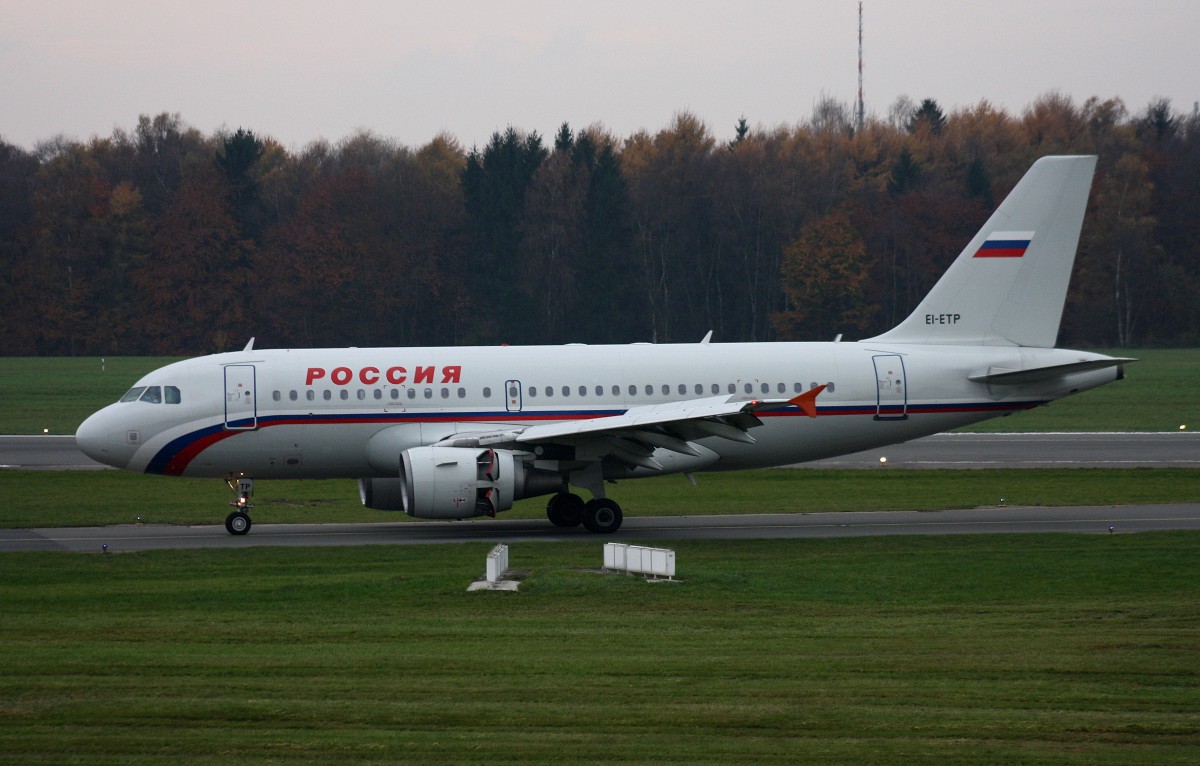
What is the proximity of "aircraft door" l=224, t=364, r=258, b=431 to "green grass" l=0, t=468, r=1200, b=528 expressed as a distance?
3.14 meters

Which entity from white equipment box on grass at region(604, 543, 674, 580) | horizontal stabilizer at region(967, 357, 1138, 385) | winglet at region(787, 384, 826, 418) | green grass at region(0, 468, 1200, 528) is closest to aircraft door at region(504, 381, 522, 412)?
green grass at region(0, 468, 1200, 528)

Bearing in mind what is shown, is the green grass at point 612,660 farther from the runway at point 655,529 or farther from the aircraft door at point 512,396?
the aircraft door at point 512,396

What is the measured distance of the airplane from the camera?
1131 inches

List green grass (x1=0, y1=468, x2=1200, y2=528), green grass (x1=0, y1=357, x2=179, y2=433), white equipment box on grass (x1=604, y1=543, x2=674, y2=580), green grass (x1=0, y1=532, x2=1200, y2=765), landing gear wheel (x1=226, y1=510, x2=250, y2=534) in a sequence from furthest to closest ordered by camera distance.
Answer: green grass (x1=0, y1=357, x2=179, y2=433) < green grass (x1=0, y1=468, x2=1200, y2=528) < landing gear wheel (x1=226, y1=510, x2=250, y2=534) < white equipment box on grass (x1=604, y1=543, x2=674, y2=580) < green grass (x1=0, y1=532, x2=1200, y2=765)

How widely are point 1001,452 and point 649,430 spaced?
1933cm

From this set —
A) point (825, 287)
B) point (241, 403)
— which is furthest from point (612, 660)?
point (825, 287)

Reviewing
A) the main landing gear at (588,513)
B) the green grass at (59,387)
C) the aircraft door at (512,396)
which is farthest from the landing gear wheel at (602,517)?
the green grass at (59,387)

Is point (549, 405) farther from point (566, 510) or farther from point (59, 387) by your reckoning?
point (59, 387)

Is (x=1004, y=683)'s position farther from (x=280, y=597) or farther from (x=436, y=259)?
(x=436, y=259)

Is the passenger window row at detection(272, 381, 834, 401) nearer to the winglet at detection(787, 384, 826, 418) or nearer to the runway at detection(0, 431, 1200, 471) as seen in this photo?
the winglet at detection(787, 384, 826, 418)

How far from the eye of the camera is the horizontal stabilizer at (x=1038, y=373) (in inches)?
1164

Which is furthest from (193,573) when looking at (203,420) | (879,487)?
(879,487)

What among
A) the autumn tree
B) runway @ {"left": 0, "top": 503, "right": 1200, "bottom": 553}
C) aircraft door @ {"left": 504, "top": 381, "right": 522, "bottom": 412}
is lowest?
runway @ {"left": 0, "top": 503, "right": 1200, "bottom": 553}

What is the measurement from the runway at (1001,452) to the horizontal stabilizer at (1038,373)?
29.6 feet
